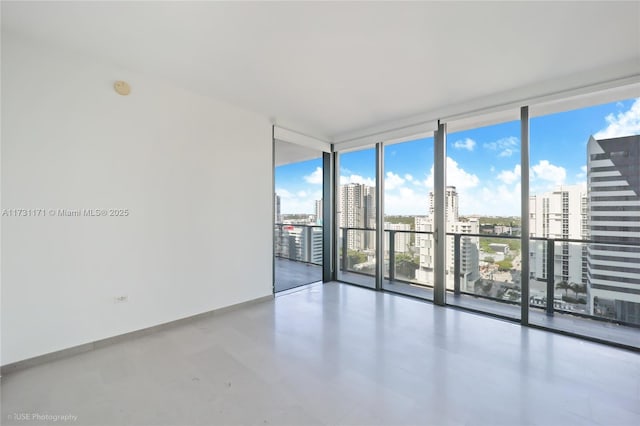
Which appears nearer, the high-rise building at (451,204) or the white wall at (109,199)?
the white wall at (109,199)

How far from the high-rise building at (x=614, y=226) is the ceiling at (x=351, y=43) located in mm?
763

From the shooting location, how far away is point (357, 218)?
473 centimetres

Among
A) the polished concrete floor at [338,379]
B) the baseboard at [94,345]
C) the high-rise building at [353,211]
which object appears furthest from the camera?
the high-rise building at [353,211]

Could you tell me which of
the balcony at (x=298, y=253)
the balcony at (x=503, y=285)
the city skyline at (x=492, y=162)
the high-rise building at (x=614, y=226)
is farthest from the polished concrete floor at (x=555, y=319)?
the balcony at (x=298, y=253)

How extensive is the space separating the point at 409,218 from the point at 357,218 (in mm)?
938

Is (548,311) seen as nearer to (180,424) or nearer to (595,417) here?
(595,417)

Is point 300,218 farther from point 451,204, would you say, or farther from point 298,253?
point 451,204

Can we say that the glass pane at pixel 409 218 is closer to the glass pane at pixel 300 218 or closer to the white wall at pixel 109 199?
the glass pane at pixel 300 218

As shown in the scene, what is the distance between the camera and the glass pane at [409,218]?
3918 millimetres

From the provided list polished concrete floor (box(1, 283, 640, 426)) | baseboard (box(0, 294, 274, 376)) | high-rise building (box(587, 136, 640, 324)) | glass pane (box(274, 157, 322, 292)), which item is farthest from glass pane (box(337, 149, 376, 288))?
high-rise building (box(587, 136, 640, 324))

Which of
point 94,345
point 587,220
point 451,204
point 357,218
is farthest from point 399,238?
point 94,345

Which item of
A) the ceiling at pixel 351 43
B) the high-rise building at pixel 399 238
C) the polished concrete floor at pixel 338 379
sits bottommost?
the polished concrete floor at pixel 338 379

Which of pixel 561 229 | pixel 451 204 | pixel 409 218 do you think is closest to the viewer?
pixel 561 229

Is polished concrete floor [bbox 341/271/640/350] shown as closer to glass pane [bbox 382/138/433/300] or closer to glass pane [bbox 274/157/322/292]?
glass pane [bbox 382/138/433/300]
